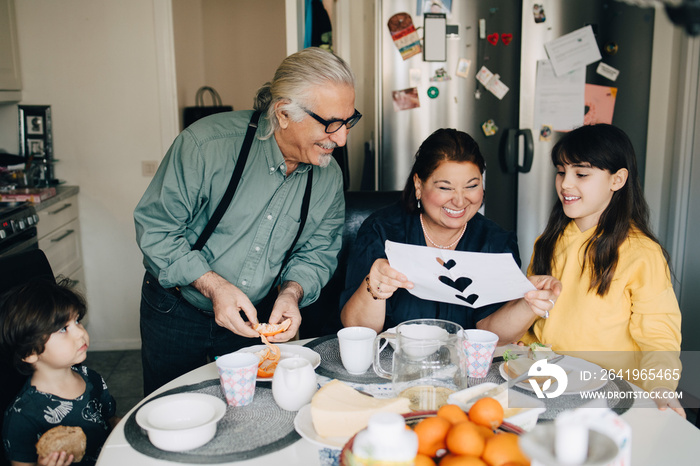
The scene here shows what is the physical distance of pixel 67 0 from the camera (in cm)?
319

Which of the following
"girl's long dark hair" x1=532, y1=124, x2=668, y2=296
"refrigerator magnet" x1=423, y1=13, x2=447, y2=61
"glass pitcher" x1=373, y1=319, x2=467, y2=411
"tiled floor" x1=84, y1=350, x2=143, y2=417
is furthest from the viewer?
"refrigerator magnet" x1=423, y1=13, x2=447, y2=61

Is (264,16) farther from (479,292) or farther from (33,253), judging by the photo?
(479,292)

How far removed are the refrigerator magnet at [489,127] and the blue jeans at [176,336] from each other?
6.50ft

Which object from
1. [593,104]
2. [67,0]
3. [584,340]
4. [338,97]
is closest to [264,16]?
[67,0]

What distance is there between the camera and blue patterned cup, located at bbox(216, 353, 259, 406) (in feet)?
3.66

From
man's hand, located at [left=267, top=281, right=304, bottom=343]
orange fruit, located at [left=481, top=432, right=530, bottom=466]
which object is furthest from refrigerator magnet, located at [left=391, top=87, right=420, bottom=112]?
orange fruit, located at [left=481, top=432, right=530, bottom=466]

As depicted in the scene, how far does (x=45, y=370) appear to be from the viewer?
1.43 m

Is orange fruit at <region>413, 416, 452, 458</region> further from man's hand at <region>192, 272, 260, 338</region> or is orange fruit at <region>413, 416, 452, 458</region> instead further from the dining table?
man's hand at <region>192, 272, 260, 338</region>

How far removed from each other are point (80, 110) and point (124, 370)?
1.45 m

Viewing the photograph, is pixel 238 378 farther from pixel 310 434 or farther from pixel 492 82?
pixel 492 82

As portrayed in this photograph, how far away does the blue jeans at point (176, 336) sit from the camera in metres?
1.73

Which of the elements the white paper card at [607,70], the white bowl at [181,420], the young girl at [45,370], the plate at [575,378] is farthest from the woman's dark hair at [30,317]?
the white paper card at [607,70]

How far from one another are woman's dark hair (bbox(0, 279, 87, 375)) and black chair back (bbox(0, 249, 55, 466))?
3 centimetres

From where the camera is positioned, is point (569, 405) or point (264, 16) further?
point (264, 16)
